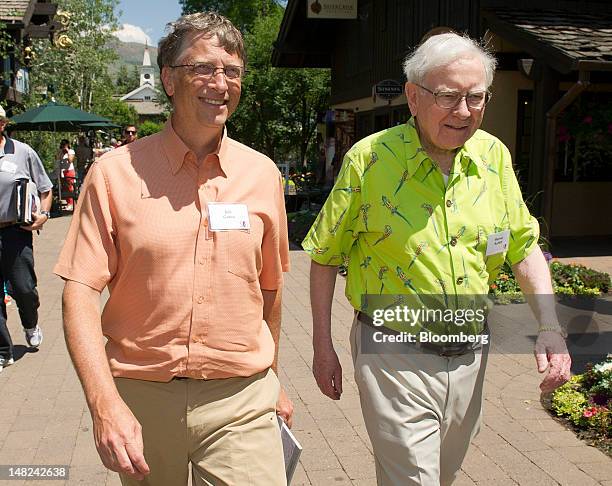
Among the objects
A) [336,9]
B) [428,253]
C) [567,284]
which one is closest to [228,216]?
[428,253]

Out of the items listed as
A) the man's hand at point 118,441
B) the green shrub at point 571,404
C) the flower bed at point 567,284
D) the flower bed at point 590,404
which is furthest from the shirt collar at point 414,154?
the flower bed at point 567,284

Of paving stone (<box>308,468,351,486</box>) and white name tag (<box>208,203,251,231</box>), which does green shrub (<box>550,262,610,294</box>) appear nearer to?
paving stone (<box>308,468,351,486</box>)

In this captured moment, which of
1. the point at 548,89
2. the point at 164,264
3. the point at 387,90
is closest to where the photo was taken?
the point at 164,264

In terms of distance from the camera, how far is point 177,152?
238 cm

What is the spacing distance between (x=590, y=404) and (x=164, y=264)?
3.35 metres

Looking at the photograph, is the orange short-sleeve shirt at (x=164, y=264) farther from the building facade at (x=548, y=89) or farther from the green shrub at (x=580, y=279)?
the building facade at (x=548, y=89)

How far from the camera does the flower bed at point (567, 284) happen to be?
328 inches

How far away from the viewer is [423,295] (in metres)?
2.60

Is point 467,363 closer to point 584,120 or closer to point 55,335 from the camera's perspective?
point 55,335

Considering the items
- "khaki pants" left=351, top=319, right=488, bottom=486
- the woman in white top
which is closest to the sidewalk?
"khaki pants" left=351, top=319, right=488, bottom=486

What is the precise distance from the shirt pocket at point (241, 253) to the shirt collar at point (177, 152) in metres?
0.22

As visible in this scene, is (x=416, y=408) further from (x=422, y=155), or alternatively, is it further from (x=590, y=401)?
(x=590, y=401)

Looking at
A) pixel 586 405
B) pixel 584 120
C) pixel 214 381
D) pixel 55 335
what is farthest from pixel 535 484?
pixel 584 120

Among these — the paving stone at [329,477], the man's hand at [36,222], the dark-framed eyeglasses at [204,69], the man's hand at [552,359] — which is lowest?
the paving stone at [329,477]
